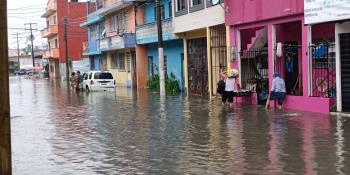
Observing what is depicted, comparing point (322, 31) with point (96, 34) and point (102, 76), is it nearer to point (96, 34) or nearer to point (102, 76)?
point (102, 76)

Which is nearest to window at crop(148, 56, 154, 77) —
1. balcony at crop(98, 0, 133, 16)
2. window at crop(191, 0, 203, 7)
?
balcony at crop(98, 0, 133, 16)

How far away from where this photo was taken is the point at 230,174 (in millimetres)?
8836

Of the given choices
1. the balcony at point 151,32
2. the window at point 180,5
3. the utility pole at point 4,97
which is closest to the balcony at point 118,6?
the balcony at point 151,32

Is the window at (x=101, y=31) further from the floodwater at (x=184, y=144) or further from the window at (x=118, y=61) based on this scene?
the floodwater at (x=184, y=144)

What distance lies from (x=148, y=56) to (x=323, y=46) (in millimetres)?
24746

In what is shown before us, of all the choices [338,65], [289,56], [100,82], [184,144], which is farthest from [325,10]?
[100,82]

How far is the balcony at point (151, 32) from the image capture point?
1340 inches

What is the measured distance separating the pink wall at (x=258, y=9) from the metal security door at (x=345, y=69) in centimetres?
215

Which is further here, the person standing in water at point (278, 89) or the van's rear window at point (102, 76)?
the van's rear window at point (102, 76)

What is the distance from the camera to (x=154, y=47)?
40812 millimetres

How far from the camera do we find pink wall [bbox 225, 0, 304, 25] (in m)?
19.6

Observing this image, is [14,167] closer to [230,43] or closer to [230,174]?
[230,174]

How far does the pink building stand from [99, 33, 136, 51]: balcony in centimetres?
1841

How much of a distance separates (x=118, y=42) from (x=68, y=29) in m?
35.9
